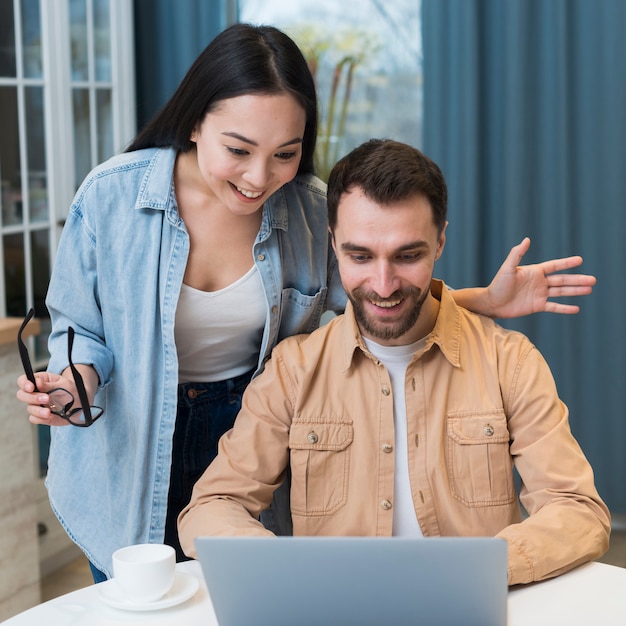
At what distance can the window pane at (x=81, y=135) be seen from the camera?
3.41 metres

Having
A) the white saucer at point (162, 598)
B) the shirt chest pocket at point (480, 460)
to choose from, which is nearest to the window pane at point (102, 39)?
the shirt chest pocket at point (480, 460)

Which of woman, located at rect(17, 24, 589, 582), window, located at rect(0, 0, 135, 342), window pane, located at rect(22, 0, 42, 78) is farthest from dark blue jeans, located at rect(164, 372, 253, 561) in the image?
window pane, located at rect(22, 0, 42, 78)

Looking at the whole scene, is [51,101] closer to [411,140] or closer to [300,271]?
[411,140]

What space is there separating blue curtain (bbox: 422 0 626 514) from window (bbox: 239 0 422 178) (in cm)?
24

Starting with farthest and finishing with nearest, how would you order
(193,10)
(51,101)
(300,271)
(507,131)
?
(193,10) → (507,131) → (51,101) → (300,271)

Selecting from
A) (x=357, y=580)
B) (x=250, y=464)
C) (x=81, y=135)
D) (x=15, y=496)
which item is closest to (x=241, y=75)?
(x=250, y=464)

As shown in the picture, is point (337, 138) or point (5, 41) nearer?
point (5, 41)

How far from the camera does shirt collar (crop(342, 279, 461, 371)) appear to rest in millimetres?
1613

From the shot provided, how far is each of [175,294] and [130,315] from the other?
0.30 feet

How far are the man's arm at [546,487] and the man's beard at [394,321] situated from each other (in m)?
0.19

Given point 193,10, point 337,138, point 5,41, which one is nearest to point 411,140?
point 337,138

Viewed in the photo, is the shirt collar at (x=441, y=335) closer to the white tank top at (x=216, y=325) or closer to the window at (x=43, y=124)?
the white tank top at (x=216, y=325)

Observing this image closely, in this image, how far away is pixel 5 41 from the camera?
3.02 metres

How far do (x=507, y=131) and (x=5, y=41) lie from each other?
180 centimetres
